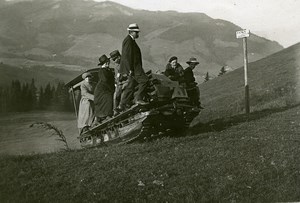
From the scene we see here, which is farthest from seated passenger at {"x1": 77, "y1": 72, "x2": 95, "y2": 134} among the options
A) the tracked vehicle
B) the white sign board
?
the white sign board

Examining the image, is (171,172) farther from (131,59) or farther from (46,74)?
(46,74)

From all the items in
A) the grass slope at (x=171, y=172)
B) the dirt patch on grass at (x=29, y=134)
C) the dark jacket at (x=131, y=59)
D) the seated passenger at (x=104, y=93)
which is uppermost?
the dark jacket at (x=131, y=59)

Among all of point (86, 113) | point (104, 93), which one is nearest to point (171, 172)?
point (104, 93)

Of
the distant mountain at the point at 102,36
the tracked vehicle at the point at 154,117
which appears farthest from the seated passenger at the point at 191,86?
the distant mountain at the point at 102,36

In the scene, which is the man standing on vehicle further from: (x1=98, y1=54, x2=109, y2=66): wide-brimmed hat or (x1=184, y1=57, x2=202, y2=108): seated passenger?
(x1=184, y1=57, x2=202, y2=108): seated passenger

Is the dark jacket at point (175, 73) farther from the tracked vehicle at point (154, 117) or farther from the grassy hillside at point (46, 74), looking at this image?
the grassy hillside at point (46, 74)

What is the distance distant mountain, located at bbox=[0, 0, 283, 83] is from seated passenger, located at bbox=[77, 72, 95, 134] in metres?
4.93

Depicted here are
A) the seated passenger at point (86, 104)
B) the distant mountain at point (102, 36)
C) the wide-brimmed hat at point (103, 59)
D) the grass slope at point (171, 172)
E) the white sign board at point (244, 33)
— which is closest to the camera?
the grass slope at point (171, 172)

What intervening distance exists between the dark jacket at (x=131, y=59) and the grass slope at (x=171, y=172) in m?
1.66

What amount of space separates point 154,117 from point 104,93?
6.70 feet

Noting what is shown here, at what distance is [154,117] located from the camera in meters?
9.16

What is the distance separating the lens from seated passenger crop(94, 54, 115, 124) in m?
10.6

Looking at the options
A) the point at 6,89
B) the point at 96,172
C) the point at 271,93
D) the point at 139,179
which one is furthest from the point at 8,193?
the point at 6,89

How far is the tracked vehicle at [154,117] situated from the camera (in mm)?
9180
